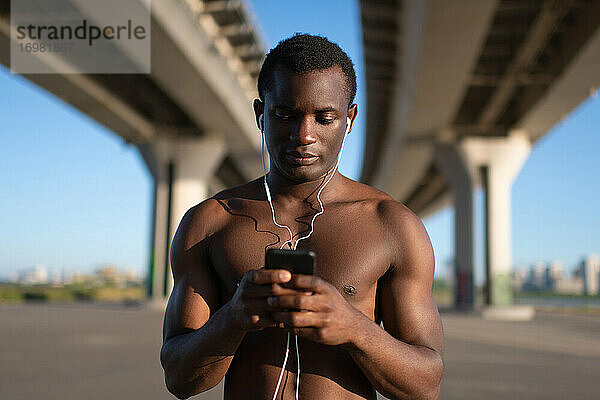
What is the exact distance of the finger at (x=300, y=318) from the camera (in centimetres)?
141

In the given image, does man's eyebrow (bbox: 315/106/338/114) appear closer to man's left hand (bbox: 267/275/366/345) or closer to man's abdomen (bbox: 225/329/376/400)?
man's left hand (bbox: 267/275/366/345)

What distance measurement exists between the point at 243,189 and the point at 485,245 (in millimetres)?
27344

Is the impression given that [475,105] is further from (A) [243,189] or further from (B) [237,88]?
(A) [243,189]

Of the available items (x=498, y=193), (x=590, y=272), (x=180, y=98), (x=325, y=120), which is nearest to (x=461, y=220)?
(x=498, y=193)

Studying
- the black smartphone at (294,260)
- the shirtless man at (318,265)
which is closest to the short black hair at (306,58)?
the shirtless man at (318,265)

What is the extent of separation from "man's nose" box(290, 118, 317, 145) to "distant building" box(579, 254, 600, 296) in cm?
7960

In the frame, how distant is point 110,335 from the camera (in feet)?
49.0

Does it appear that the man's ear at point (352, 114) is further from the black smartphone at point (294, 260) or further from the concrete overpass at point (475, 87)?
the concrete overpass at point (475, 87)

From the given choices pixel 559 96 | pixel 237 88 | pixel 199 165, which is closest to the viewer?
pixel 559 96

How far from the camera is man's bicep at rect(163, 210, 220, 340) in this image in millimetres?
1842

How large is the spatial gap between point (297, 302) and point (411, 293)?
547 mm

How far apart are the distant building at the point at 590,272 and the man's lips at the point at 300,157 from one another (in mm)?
79545

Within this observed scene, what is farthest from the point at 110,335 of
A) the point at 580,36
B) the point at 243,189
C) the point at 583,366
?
the point at 580,36

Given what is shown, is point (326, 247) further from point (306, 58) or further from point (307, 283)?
point (306, 58)
